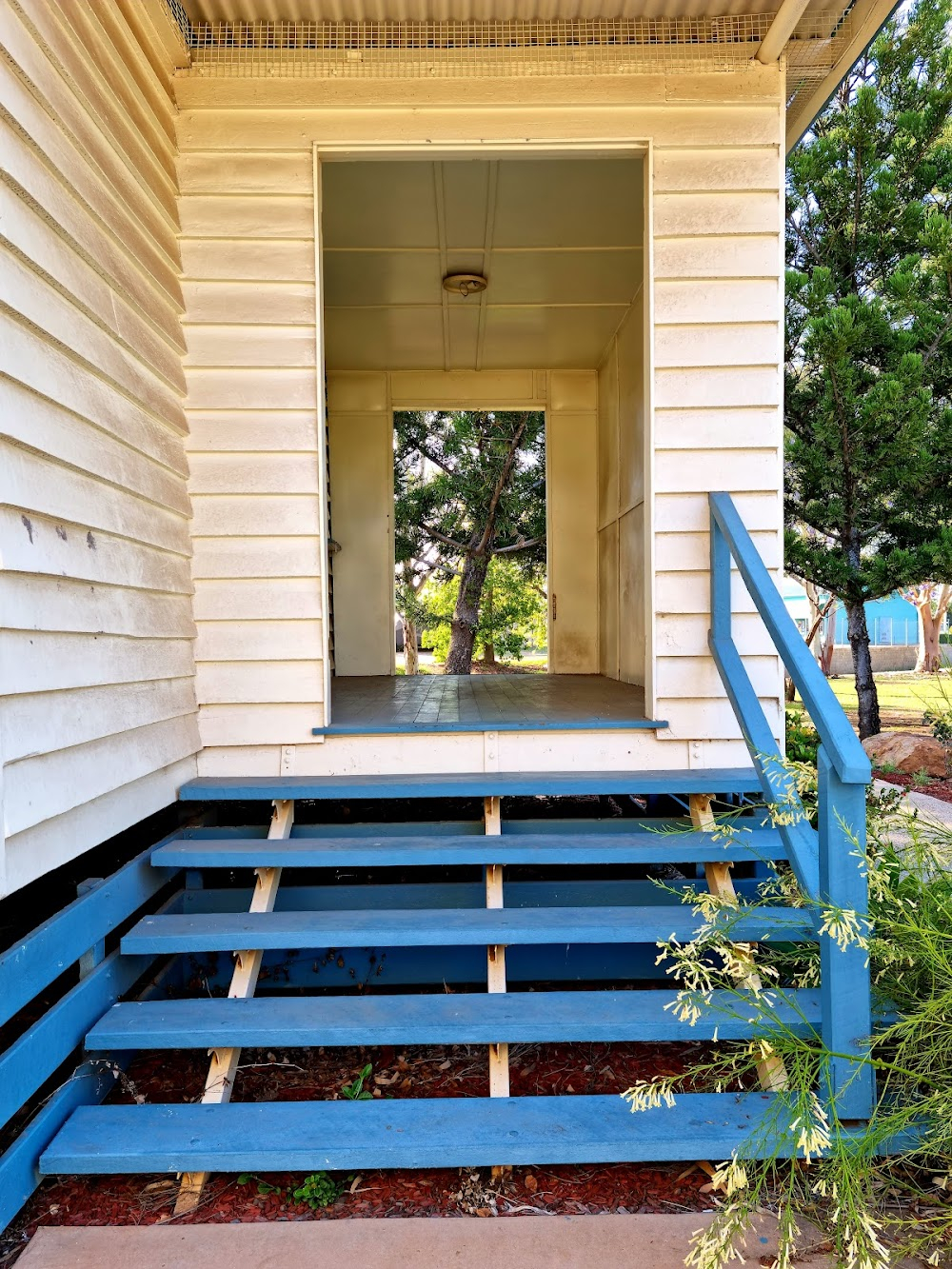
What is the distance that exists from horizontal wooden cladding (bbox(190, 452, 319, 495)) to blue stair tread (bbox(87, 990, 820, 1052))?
5.39 feet

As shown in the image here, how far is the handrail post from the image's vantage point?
1781 mm

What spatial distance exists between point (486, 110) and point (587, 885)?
2644mm

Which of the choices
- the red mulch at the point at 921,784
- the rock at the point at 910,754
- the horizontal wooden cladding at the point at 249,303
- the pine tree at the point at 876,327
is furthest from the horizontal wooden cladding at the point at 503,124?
the rock at the point at 910,754

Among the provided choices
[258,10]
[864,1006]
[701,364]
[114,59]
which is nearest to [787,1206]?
[864,1006]

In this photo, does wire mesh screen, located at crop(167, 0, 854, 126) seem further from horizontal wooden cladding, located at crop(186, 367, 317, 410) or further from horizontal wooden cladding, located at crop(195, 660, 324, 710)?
horizontal wooden cladding, located at crop(195, 660, 324, 710)

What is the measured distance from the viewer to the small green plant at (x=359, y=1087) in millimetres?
2127

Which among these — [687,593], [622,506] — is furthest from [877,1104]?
[622,506]

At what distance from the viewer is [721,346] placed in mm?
2865

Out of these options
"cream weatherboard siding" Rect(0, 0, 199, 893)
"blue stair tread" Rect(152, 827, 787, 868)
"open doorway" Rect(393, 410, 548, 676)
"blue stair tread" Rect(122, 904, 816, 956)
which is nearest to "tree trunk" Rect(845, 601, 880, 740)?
"open doorway" Rect(393, 410, 548, 676)

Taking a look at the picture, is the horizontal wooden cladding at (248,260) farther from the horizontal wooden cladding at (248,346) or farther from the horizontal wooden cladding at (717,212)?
the horizontal wooden cladding at (717,212)

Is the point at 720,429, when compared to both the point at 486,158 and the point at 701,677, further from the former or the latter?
the point at 486,158

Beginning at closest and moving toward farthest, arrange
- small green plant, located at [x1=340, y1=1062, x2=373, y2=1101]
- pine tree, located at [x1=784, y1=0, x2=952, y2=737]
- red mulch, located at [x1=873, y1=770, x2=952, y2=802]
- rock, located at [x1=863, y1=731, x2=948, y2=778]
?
1. small green plant, located at [x1=340, y1=1062, x2=373, y2=1101]
2. red mulch, located at [x1=873, y1=770, x2=952, y2=802]
3. pine tree, located at [x1=784, y1=0, x2=952, y2=737]
4. rock, located at [x1=863, y1=731, x2=948, y2=778]

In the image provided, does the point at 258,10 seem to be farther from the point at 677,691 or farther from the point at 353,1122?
the point at 353,1122

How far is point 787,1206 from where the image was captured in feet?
4.52
